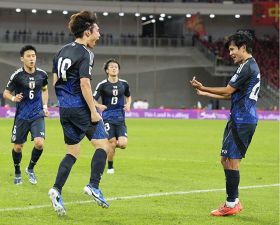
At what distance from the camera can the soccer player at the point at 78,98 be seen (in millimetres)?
9695

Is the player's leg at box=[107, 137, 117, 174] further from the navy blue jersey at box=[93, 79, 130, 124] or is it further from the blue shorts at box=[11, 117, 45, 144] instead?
the blue shorts at box=[11, 117, 45, 144]

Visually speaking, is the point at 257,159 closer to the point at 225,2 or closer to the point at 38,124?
the point at 38,124

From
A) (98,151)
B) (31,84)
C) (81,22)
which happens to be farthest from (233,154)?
(31,84)

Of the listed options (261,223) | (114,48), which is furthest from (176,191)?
(114,48)

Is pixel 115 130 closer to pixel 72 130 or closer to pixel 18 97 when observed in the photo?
pixel 18 97

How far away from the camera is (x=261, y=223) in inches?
380

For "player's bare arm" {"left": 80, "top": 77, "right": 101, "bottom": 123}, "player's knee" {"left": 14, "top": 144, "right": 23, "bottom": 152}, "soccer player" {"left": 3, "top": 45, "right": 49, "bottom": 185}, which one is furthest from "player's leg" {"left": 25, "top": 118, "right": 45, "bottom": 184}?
"player's bare arm" {"left": 80, "top": 77, "right": 101, "bottom": 123}

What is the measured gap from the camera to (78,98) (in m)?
9.85

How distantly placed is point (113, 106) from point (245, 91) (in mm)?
6557

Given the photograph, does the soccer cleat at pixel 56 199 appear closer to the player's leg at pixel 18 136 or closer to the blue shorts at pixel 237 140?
the blue shorts at pixel 237 140

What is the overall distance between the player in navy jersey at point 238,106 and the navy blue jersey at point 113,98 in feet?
20.4

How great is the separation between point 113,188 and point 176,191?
116cm

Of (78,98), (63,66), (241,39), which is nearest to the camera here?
(63,66)

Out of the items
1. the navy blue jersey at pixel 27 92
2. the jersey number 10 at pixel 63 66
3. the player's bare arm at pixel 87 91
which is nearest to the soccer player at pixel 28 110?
the navy blue jersey at pixel 27 92
